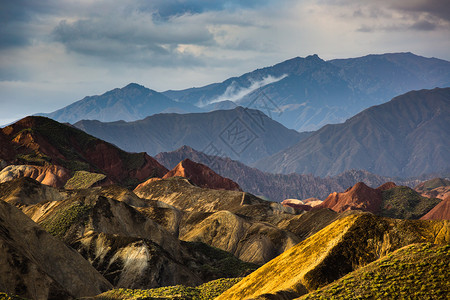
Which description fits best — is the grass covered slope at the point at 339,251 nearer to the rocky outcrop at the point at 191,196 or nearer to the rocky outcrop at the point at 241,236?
the rocky outcrop at the point at 241,236

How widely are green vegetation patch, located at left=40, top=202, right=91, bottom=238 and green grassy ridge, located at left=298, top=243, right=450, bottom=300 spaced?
58.1 m

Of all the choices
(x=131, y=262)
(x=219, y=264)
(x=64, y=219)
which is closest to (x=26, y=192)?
(x=64, y=219)

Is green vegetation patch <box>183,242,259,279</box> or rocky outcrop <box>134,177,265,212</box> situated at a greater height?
rocky outcrop <box>134,177,265,212</box>

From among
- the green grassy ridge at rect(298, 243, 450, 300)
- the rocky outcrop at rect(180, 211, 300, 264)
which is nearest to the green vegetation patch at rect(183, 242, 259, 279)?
the rocky outcrop at rect(180, 211, 300, 264)

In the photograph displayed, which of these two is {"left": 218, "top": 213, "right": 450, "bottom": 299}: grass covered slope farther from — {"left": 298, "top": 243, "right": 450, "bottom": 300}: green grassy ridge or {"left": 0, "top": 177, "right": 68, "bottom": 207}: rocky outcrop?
{"left": 0, "top": 177, "right": 68, "bottom": 207}: rocky outcrop

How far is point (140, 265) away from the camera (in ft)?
272

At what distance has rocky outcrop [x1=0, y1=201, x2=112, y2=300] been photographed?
196 feet

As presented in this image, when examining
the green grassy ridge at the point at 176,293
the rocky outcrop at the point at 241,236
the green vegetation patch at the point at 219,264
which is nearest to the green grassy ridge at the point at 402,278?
the green grassy ridge at the point at 176,293

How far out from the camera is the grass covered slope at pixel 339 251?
53.7 m

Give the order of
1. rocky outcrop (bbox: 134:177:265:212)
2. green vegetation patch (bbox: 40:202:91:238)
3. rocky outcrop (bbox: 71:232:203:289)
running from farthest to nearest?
rocky outcrop (bbox: 134:177:265:212)
green vegetation patch (bbox: 40:202:91:238)
rocky outcrop (bbox: 71:232:203:289)

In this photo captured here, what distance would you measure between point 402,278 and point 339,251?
10.4 metres

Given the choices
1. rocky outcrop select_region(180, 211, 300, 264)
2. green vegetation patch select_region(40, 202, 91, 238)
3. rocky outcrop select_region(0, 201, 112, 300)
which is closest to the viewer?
rocky outcrop select_region(0, 201, 112, 300)

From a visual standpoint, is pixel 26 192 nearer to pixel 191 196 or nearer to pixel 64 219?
pixel 64 219

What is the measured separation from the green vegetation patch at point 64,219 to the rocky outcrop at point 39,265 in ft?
62.5
